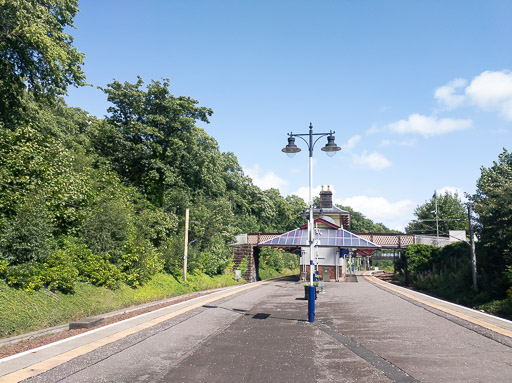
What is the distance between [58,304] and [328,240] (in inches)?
1151

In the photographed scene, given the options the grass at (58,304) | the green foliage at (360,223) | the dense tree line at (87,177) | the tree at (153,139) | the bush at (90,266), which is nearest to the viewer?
the grass at (58,304)

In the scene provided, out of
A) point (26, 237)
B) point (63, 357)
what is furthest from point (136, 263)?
point (63, 357)

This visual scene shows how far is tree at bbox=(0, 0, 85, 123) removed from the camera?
15773 millimetres

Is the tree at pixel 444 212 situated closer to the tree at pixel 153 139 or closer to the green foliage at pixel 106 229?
the tree at pixel 153 139

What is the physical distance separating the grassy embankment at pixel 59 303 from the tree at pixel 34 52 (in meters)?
10.2

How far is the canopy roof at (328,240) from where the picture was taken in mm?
37812

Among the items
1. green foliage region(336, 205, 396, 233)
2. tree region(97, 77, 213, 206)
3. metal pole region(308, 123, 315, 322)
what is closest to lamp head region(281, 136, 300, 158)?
metal pole region(308, 123, 315, 322)

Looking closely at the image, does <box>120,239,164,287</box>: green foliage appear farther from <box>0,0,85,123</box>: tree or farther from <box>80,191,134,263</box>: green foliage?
<box>0,0,85,123</box>: tree

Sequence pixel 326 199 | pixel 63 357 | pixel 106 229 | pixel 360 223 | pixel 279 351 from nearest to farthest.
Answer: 1. pixel 63 357
2. pixel 279 351
3. pixel 106 229
4. pixel 326 199
5. pixel 360 223

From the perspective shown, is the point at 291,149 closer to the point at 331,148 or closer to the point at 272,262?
the point at 331,148

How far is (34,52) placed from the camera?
18.8 m

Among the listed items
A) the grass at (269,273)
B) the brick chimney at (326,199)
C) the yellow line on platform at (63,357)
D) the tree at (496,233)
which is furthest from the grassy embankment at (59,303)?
the brick chimney at (326,199)

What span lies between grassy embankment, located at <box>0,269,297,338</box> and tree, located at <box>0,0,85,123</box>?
10.2 metres

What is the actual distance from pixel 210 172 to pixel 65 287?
23.7 m
